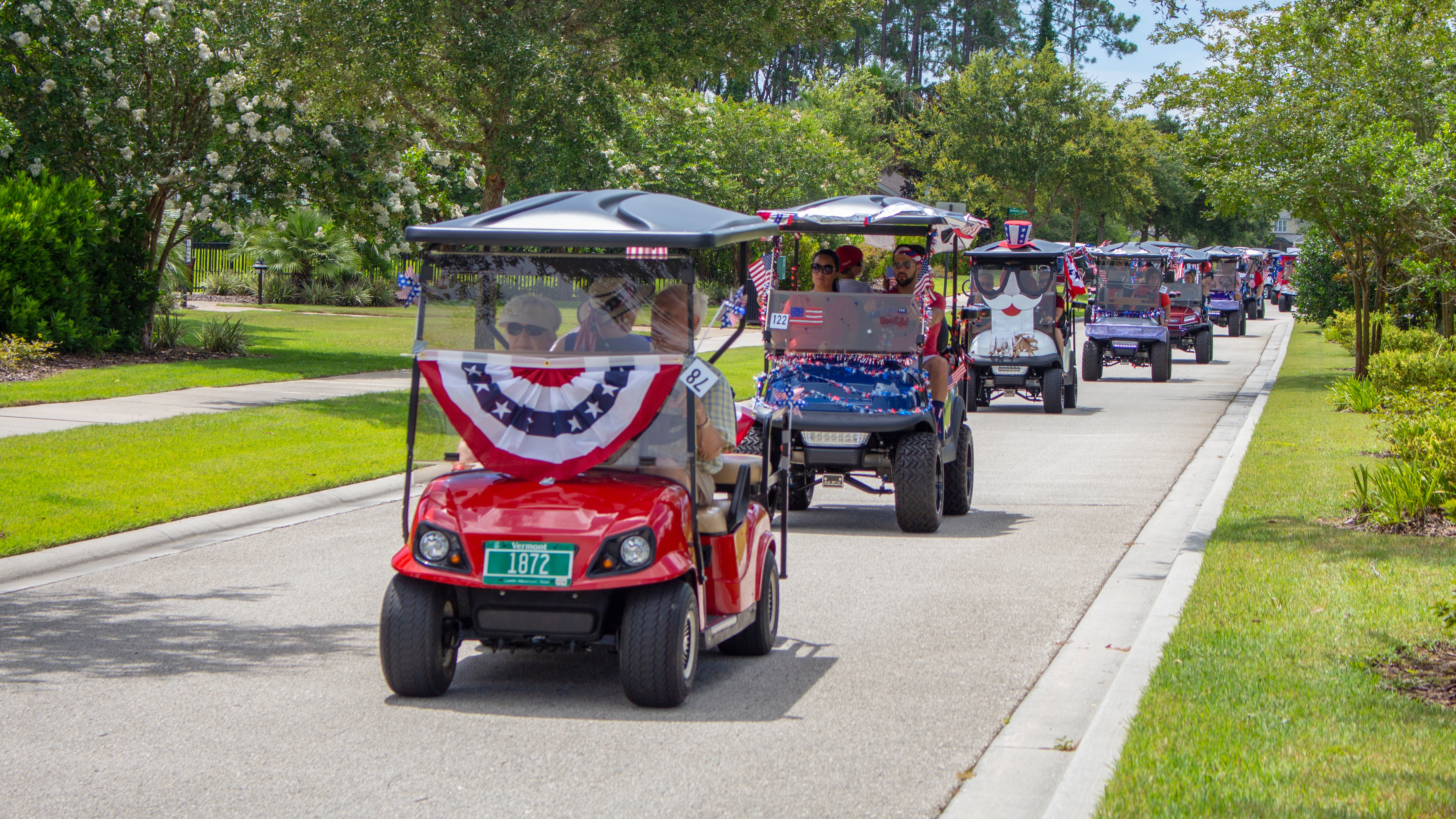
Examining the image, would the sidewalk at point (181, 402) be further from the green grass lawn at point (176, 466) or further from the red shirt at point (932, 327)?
the red shirt at point (932, 327)

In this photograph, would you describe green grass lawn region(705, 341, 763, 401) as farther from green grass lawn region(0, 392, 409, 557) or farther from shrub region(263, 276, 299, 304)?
shrub region(263, 276, 299, 304)

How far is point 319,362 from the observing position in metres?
20.4

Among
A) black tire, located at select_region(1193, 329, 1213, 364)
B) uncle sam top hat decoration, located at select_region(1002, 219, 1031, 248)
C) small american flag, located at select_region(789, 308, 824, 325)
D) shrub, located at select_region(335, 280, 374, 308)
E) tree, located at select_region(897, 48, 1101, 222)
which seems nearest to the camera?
small american flag, located at select_region(789, 308, 824, 325)

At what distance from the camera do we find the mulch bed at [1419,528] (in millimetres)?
9141

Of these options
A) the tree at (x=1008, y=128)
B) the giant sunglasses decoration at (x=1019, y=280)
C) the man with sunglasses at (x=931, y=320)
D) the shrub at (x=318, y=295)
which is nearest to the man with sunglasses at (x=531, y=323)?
the man with sunglasses at (x=931, y=320)

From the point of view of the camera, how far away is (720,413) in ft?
20.0

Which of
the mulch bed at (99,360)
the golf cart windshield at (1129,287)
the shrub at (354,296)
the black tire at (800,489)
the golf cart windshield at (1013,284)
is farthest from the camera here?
the shrub at (354,296)

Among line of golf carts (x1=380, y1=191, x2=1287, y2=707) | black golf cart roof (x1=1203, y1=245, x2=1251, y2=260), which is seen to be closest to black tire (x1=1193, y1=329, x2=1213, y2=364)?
black golf cart roof (x1=1203, y1=245, x2=1251, y2=260)

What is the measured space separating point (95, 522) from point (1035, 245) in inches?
538

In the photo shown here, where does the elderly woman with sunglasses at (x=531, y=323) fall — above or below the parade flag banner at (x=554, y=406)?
above

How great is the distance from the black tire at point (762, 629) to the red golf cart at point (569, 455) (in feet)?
0.54

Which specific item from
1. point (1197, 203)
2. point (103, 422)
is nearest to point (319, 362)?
point (103, 422)

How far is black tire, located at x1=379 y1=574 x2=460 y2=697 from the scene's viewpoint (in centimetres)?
555

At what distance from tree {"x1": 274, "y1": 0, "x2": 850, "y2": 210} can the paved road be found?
841cm
